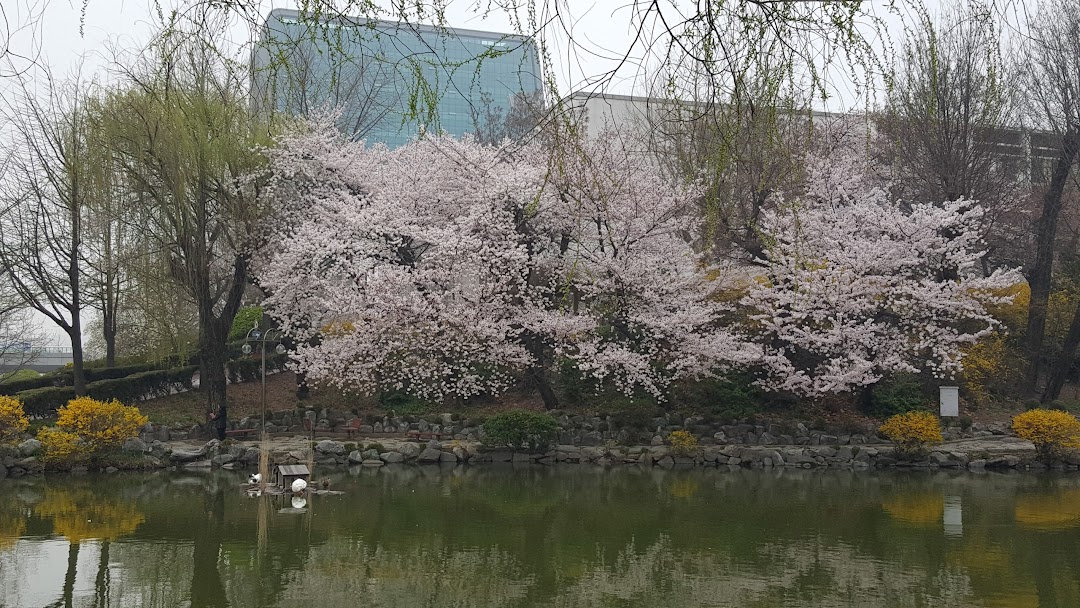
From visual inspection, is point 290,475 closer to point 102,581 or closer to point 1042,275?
point 102,581

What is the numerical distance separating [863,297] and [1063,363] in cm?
498

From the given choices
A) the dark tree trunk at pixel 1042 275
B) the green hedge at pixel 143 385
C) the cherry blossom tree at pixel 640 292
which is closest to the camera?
the cherry blossom tree at pixel 640 292

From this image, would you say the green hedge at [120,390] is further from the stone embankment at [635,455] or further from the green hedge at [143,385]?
the stone embankment at [635,455]

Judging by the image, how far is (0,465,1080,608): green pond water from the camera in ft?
24.4

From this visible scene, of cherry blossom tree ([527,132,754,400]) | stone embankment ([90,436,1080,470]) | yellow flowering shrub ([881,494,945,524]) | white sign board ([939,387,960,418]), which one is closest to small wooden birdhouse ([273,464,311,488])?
stone embankment ([90,436,1080,470])

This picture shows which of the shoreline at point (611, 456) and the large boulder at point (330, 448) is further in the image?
the large boulder at point (330, 448)

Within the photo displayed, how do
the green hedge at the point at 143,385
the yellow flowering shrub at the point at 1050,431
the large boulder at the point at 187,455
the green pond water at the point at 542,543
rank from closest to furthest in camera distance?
1. the green pond water at the point at 542,543
2. the yellow flowering shrub at the point at 1050,431
3. the large boulder at the point at 187,455
4. the green hedge at the point at 143,385

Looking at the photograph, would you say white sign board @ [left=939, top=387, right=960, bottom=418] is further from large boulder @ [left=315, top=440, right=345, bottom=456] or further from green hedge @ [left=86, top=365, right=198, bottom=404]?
green hedge @ [left=86, top=365, right=198, bottom=404]

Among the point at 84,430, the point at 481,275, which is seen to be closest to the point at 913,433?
the point at 481,275

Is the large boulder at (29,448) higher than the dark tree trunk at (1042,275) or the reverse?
the reverse

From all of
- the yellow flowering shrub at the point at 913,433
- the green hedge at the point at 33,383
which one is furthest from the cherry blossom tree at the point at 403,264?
the yellow flowering shrub at the point at 913,433

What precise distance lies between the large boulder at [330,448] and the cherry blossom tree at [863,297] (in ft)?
26.0

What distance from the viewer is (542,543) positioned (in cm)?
974

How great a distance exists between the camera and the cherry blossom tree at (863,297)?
1745cm
